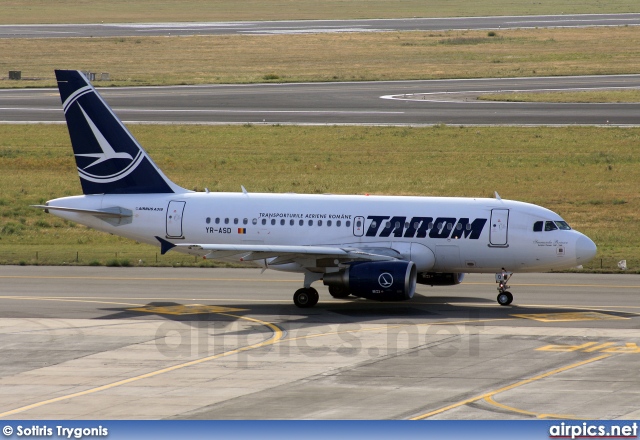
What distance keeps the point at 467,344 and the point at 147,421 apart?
1263 centimetres

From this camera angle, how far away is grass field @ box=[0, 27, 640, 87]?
123 meters

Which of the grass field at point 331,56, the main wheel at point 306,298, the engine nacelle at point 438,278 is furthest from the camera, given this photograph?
the grass field at point 331,56

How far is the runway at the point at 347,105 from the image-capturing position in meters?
91.1

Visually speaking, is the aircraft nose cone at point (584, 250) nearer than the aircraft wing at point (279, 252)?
No

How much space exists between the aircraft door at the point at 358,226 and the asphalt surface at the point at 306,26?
128519 millimetres

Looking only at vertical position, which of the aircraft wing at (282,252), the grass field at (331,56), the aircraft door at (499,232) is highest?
the grass field at (331,56)

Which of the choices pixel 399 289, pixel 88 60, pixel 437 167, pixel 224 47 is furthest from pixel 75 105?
pixel 224 47

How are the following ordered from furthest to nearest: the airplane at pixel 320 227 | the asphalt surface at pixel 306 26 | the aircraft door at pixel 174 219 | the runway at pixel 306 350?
the asphalt surface at pixel 306 26 → the aircraft door at pixel 174 219 → the airplane at pixel 320 227 → the runway at pixel 306 350

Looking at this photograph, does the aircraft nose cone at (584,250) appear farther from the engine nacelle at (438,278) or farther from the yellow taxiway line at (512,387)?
the yellow taxiway line at (512,387)

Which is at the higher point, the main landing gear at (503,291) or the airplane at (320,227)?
the airplane at (320,227)

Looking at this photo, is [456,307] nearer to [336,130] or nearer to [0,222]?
[0,222]

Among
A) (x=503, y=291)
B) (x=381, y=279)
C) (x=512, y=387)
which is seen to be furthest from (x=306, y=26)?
(x=512, y=387)

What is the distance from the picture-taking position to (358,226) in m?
41.6

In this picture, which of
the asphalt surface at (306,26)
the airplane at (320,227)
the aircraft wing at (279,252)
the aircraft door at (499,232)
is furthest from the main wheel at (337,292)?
the asphalt surface at (306,26)
